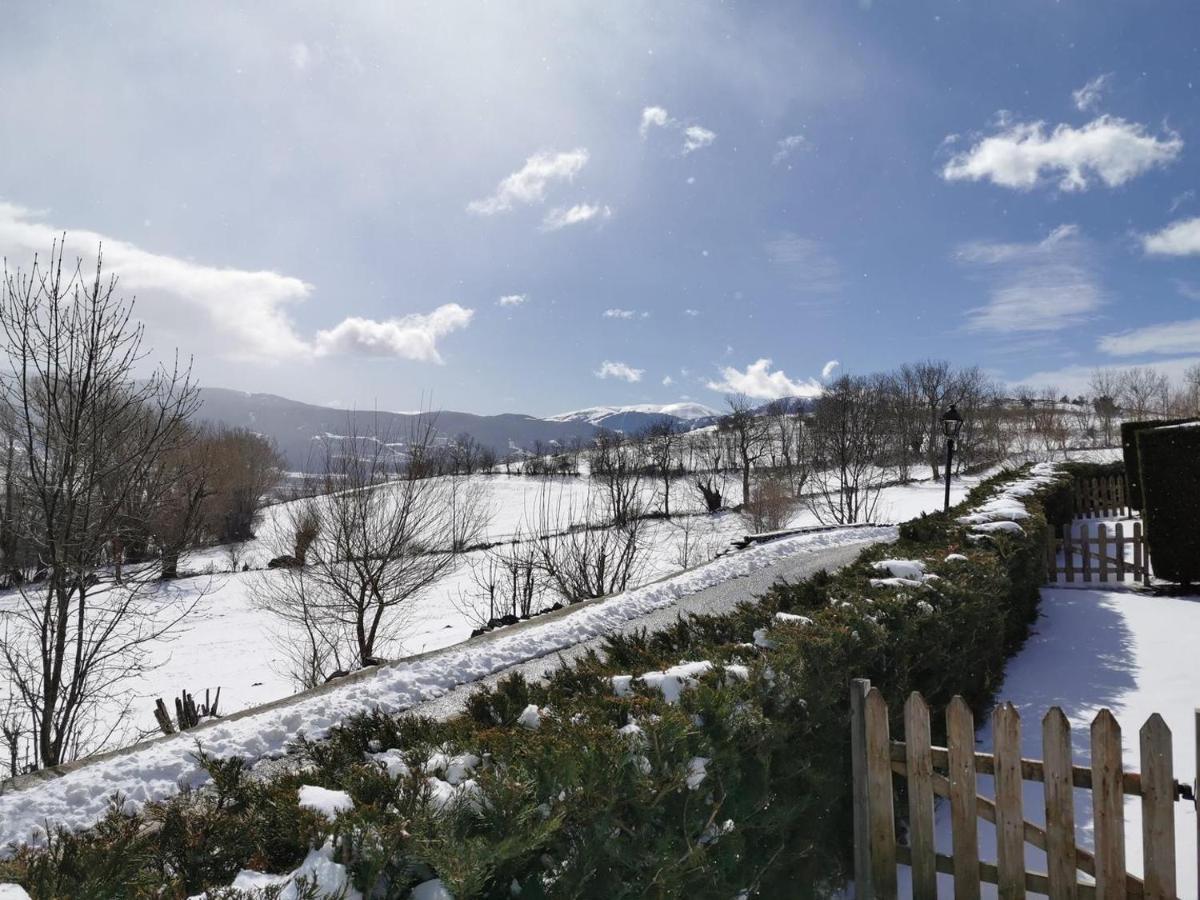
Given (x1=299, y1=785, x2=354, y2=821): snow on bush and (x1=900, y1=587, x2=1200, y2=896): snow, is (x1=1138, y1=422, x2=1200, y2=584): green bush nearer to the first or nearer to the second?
(x1=900, y1=587, x2=1200, y2=896): snow

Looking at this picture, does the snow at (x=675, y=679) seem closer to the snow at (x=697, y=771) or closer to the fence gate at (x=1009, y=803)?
the snow at (x=697, y=771)

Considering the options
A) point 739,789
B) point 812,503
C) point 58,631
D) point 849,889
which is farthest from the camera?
point 812,503

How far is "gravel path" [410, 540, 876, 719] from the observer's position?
6.95 metres

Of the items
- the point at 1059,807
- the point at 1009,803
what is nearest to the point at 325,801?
the point at 1009,803

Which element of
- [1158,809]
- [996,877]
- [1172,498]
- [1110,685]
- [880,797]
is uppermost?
[1172,498]

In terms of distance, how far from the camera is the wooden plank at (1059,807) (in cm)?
291

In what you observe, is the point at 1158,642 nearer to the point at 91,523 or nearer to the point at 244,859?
the point at 244,859

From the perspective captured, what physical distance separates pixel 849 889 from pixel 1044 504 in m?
11.8

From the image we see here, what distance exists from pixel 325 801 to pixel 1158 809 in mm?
3562

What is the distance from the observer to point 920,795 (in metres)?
3.16

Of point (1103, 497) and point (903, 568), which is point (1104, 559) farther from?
point (1103, 497)

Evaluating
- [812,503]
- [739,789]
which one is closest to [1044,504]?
[739,789]

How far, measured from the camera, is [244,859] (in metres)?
1.76

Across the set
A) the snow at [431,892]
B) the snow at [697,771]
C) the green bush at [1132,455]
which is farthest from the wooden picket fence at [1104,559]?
the snow at [431,892]
